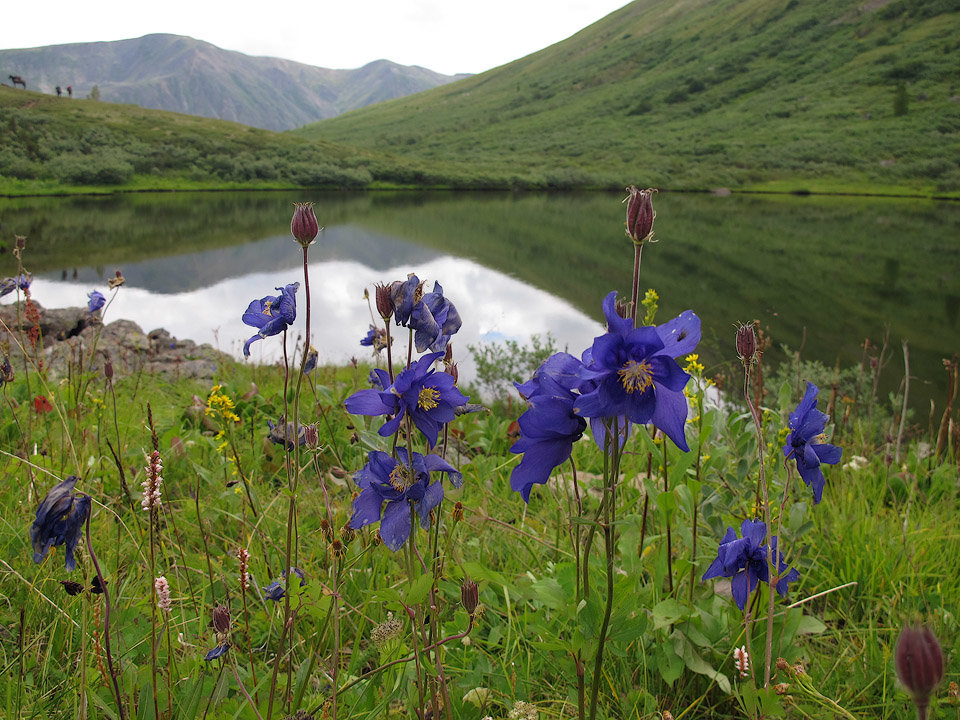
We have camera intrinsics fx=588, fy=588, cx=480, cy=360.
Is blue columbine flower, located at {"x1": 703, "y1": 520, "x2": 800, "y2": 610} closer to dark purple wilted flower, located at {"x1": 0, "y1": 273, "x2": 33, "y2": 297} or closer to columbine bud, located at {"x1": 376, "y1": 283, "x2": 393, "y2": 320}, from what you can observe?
columbine bud, located at {"x1": 376, "y1": 283, "x2": 393, "y2": 320}

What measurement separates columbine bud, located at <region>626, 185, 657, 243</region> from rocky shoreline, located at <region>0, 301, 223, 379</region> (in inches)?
205

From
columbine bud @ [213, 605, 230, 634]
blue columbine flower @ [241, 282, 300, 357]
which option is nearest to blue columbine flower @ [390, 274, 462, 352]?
blue columbine flower @ [241, 282, 300, 357]

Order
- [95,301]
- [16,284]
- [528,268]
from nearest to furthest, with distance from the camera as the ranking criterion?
[16,284] < [95,301] < [528,268]

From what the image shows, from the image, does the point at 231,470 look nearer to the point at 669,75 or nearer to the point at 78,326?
the point at 78,326

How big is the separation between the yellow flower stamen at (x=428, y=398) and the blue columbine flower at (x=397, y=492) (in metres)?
0.11

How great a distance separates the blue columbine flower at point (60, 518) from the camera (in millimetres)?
1024

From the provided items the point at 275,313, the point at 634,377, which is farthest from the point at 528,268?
the point at 634,377

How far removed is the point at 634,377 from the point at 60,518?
102 cm

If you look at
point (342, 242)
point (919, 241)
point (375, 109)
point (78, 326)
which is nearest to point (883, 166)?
point (919, 241)

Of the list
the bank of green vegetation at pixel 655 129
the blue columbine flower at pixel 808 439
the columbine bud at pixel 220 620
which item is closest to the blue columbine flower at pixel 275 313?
the columbine bud at pixel 220 620

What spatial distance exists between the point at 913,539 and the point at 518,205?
4006cm

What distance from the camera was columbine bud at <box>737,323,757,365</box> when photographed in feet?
4.19

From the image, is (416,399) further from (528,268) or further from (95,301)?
(528,268)

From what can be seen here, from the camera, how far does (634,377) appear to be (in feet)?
2.97
